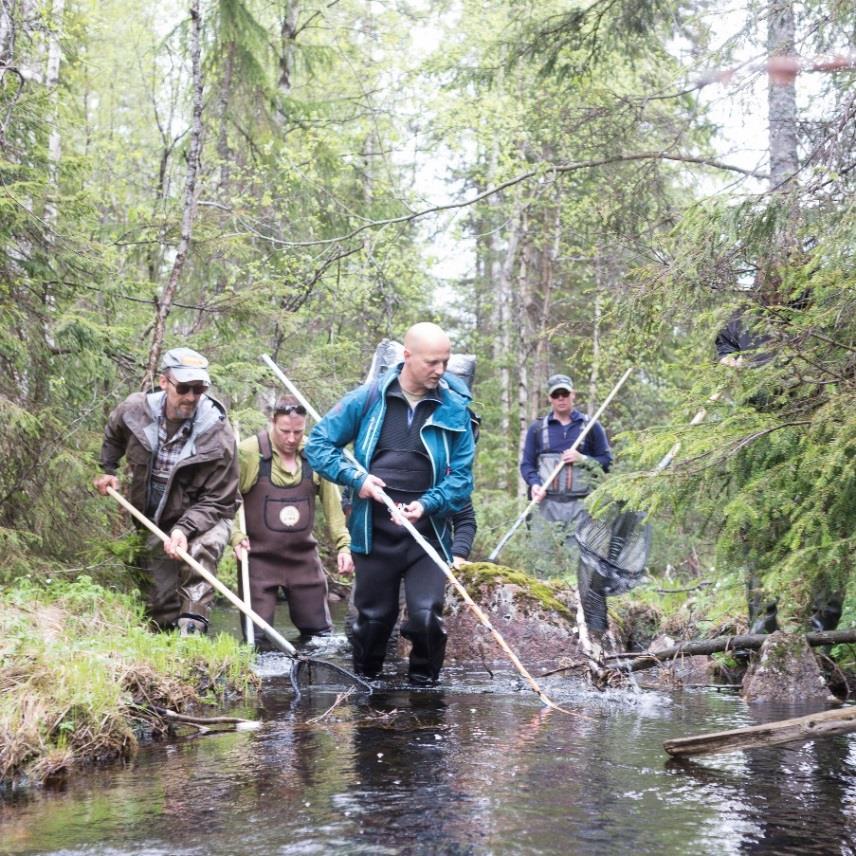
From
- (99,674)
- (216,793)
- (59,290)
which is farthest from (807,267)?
(59,290)

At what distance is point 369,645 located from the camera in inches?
295

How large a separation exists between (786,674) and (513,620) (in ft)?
9.87

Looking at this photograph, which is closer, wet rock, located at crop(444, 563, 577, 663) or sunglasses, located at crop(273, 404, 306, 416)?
sunglasses, located at crop(273, 404, 306, 416)

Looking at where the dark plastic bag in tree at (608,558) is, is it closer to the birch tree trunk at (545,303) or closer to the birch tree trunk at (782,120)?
the birch tree trunk at (782,120)

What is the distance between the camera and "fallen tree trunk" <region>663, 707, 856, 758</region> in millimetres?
4430

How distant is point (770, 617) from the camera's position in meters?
7.65

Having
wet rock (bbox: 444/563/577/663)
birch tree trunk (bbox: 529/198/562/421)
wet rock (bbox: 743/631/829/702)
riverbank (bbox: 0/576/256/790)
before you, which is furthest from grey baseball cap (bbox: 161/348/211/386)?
birch tree trunk (bbox: 529/198/562/421)

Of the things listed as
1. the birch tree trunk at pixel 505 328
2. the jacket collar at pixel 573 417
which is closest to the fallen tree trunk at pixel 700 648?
the jacket collar at pixel 573 417

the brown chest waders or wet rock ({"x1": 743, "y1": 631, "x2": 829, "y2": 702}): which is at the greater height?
the brown chest waders

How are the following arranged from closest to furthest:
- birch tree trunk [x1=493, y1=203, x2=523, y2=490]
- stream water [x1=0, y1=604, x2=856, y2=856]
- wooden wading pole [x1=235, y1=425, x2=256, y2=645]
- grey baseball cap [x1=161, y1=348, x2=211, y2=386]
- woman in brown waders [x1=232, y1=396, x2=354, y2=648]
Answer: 1. stream water [x1=0, y1=604, x2=856, y2=856]
2. grey baseball cap [x1=161, y1=348, x2=211, y2=386]
3. wooden wading pole [x1=235, y1=425, x2=256, y2=645]
4. woman in brown waders [x1=232, y1=396, x2=354, y2=648]
5. birch tree trunk [x1=493, y1=203, x2=523, y2=490]

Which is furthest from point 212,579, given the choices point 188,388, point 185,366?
point 185,366

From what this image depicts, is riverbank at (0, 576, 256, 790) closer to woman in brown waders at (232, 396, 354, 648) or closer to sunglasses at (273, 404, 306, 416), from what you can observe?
woman in brown waders at (232, 396, 354, 648)

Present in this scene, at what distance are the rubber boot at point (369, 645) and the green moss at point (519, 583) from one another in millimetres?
2119

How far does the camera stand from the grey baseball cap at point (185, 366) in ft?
24.9
